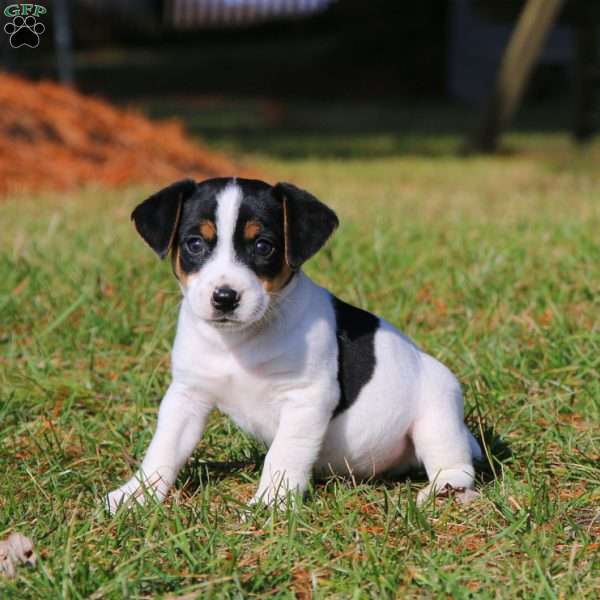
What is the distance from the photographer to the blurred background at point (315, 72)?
1322 centimetres

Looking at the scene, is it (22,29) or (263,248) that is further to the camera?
(22,29)

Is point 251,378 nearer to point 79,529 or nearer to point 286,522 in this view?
point 286,522

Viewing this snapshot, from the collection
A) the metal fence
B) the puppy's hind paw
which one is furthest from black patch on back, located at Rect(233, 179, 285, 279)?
the metal fence

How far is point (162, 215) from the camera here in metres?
3.33

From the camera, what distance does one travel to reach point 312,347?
10.9ft

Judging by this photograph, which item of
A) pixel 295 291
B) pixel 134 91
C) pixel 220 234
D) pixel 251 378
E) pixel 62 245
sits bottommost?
pixel 134 91

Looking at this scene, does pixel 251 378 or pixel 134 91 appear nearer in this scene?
pixel 251 378

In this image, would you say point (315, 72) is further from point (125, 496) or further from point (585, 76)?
point (125, 496)

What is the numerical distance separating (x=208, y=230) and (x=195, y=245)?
0.08 metres

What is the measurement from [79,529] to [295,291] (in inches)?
38.7

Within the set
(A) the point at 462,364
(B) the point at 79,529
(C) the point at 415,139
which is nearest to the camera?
(B) the point at 79,529

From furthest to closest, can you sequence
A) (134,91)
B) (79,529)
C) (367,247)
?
(134,91) → (367,247) → (79,529)

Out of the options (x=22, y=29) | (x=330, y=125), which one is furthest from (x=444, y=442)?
(x=330, y=125)

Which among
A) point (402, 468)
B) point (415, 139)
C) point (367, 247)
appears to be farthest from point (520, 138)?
point (402, 468)
